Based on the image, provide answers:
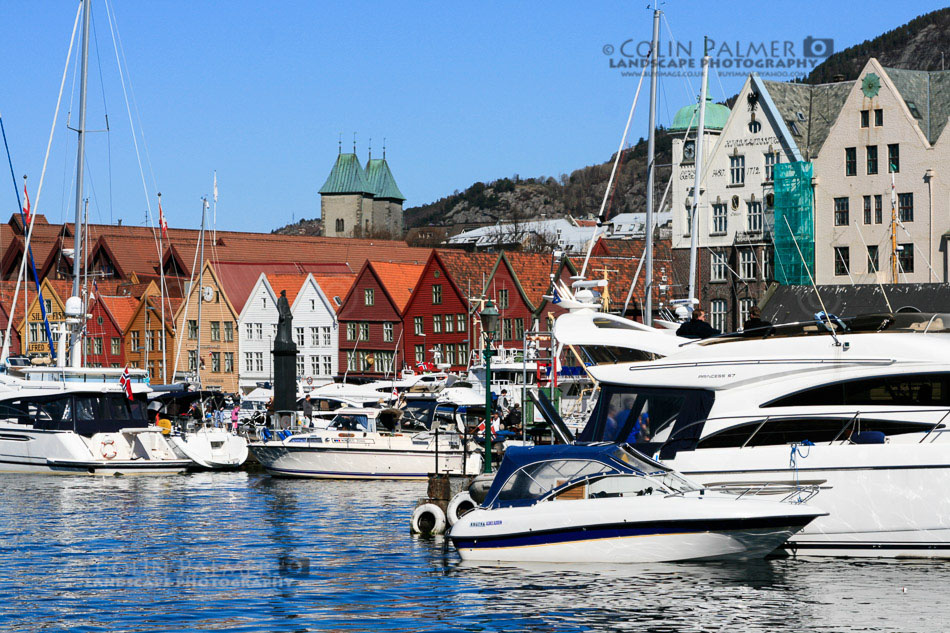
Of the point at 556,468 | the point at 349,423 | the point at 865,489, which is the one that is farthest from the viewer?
the point at 349,423

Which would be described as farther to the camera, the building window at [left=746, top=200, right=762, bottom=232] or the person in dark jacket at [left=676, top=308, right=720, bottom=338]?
the building window at [left=746, top=200, right=762, bottom=232]

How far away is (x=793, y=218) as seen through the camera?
226 feet

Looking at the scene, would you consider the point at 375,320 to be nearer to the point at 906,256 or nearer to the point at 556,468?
the point at 906,256

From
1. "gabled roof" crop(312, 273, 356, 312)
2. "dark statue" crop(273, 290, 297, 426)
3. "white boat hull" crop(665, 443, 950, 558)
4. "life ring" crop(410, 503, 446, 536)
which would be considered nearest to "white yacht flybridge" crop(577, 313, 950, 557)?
"white boat hull" crop(665, 443, 950, 558)

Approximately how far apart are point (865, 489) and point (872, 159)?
160 ft

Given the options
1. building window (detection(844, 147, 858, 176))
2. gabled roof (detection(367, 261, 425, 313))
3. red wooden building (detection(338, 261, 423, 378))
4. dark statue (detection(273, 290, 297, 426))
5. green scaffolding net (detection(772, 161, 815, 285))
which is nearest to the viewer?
dark statue (detection(273, 290, 297, 426))

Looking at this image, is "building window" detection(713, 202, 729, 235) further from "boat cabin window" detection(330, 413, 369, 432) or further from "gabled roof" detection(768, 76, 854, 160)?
"boat cabin window" detection(330, 413, 369, 432)

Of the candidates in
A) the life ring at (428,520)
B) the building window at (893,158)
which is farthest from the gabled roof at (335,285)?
the life ring at (428,520)

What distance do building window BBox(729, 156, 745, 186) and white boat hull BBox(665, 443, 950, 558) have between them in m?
51.9

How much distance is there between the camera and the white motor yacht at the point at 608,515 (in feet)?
66.4

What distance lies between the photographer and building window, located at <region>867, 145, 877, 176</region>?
66125 mm

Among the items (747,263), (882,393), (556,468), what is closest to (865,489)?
(882,393)

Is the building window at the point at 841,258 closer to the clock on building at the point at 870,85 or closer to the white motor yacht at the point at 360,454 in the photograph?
the clock on building at the point at 870,85

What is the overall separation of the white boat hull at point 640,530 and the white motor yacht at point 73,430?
75.5ft
